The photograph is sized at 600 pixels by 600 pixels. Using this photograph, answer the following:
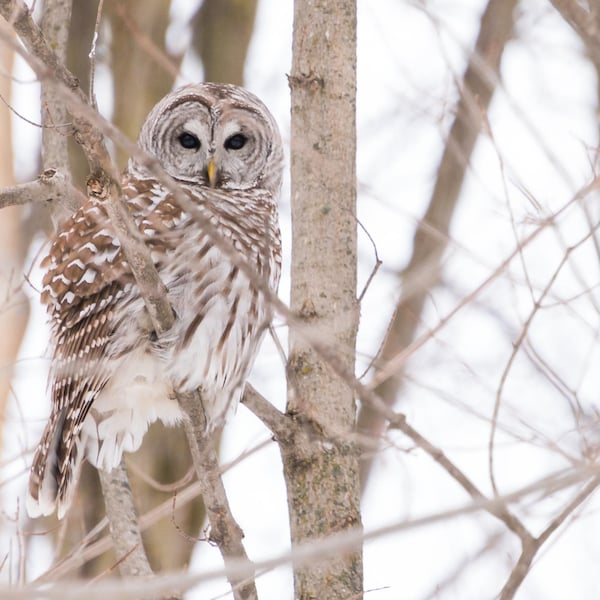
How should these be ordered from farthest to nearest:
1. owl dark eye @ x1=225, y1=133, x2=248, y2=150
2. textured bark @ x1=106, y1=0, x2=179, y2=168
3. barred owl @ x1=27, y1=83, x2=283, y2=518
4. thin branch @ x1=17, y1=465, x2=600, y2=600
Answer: textured bark @ x1=106, y1=0, x2=179, y2=168
owl dark eye @ x1=225, y1=133, x2=248, y2=150
barred owl @ x1=27, y1=83, x2=283, y2=518
thin branch @ x1=17, y1=465, x2=600, y2=600

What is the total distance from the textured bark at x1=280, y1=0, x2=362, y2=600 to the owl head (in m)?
1.04

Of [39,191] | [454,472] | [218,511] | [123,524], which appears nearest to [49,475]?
[123,524]

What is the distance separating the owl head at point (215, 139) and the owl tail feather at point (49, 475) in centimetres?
144

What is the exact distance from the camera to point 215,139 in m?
5.24

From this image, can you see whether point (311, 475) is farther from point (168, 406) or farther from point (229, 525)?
point (168, 406)

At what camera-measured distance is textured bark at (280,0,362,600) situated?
3.84 m

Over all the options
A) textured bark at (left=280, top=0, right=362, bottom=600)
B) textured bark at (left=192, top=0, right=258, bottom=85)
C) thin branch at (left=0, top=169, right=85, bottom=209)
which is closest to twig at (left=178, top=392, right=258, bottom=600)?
textured bark at (left=280, top=0, right=362, bottom=600)

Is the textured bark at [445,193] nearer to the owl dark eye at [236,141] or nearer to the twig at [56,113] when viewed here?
the owl dark eye at [236,141]

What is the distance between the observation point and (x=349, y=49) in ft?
14.0

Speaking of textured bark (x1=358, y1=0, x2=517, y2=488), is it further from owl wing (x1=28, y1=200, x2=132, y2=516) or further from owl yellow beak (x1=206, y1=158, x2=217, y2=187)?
owl wing (x1=28, y1=200, x2=132, y2=516)

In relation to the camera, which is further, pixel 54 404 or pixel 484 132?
pixel 54 404

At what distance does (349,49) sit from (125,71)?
3.08 metres

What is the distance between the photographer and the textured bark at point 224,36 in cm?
702

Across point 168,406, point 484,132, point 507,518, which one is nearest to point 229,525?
point 168,406
